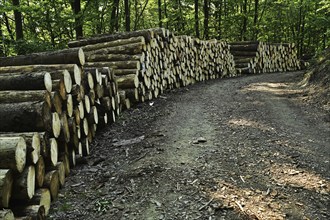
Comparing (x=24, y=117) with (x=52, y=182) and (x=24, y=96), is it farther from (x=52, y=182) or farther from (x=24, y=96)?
(x=52, y=182)

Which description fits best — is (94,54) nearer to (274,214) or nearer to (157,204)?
(157,204)

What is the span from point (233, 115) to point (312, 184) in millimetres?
3640

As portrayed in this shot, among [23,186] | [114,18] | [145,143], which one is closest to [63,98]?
[145,143]

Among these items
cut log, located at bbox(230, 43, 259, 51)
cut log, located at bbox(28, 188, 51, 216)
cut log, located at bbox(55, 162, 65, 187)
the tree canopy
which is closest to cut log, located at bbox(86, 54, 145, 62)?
cut log, located at bbox(55, 162, 65, 187)

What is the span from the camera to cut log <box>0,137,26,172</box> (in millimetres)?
3449

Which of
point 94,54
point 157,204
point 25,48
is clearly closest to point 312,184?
point 157,204

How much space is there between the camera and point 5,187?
327 cm

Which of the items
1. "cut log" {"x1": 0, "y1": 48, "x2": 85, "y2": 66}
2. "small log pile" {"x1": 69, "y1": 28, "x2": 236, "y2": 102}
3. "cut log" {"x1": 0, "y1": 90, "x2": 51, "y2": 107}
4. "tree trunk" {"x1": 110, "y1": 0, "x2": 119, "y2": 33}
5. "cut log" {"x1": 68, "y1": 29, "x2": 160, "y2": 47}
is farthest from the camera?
"tree trunk" {"x1": 110, "y1": 0, "x2": 119, "y2": 33}

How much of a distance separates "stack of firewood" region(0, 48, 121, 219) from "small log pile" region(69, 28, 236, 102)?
2068mm

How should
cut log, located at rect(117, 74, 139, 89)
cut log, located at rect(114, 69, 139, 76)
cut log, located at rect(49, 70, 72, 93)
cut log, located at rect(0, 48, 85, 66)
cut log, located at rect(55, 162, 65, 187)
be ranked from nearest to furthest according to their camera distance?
cut log, located at rect(55, 162, 65, 187), cut log, located at rect(49, 70, 72, 93), cut log, located at rect(0, 48, 85, 66), cut log, located at rect(117, 74, 139, 89), cut log, located at rect(114, 69, 139, 76)

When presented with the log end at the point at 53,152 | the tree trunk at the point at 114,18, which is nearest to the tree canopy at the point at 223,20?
the tree trunk at the point at 114,18

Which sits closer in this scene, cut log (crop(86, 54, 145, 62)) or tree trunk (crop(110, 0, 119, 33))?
cut log (crop(86, 54, 145, 62))

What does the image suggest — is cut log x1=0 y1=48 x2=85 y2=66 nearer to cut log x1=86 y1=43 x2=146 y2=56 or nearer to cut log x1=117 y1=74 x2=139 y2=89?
cut log x1=117 y1=74 x2=139 y2=89

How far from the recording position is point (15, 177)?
3.55m
